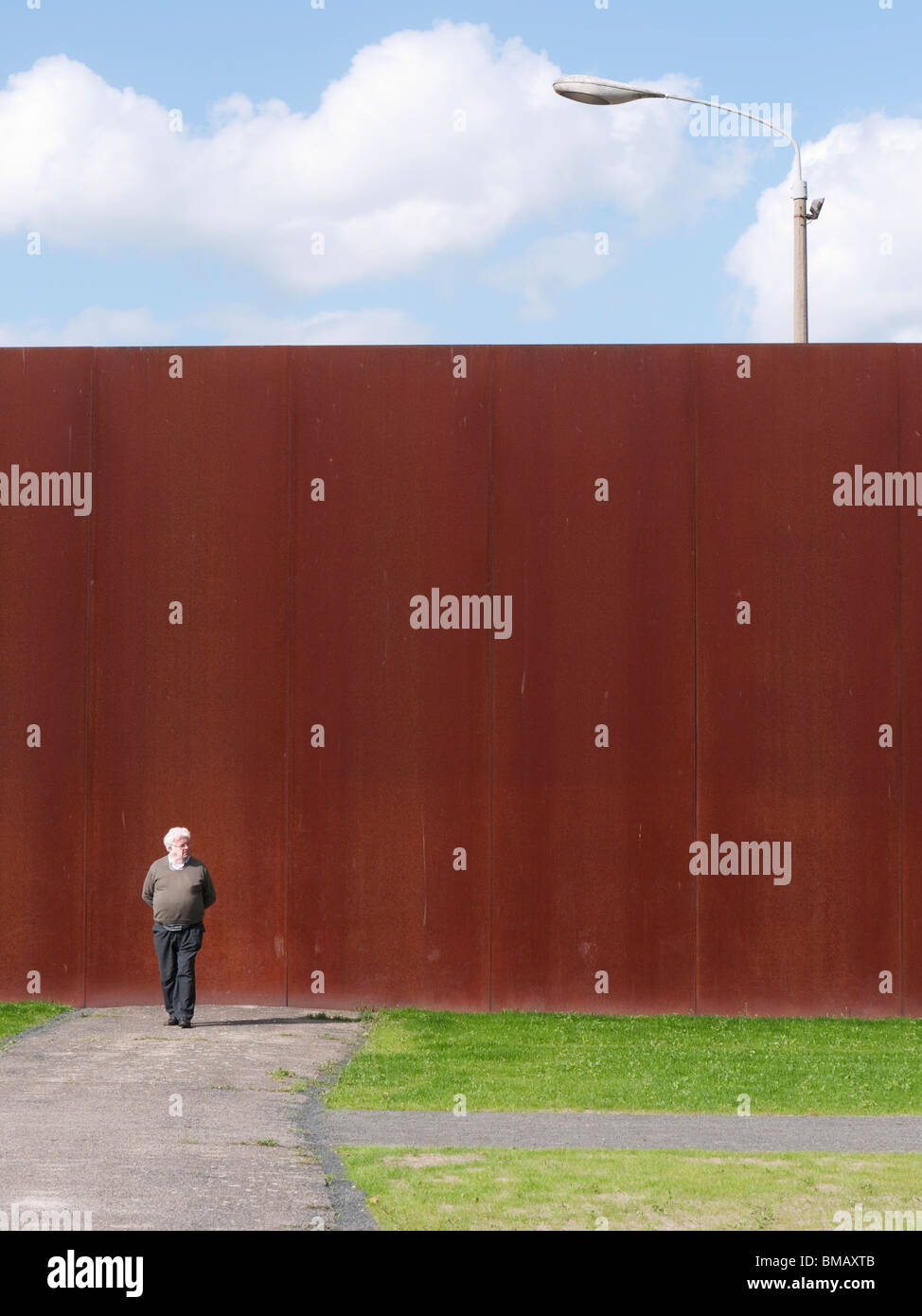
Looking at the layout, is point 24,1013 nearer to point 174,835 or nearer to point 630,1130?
point 174,835

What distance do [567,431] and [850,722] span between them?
13.3 ft

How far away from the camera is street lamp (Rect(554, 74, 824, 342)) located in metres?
15.5

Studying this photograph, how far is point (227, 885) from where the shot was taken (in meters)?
15.7

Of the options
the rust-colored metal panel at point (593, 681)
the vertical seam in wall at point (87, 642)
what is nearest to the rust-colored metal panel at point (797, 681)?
the rust-colored metal panel at point (593, 681)

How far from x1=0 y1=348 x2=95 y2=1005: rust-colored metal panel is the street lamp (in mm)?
5598

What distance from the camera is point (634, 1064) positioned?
12508mm

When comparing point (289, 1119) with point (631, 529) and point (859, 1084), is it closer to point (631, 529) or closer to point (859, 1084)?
point (859, 1084)

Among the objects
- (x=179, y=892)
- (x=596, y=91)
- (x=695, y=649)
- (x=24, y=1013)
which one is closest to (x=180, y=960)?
(x=179, y=892)

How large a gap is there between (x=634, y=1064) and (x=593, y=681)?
14.4ft

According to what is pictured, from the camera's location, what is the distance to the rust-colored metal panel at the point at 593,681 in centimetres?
1560

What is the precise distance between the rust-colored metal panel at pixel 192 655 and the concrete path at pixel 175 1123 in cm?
81

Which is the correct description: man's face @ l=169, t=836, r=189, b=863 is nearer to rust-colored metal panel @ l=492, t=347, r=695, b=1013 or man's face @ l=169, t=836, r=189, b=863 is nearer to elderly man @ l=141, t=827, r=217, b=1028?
elderly man @ l=141, t=827, r=217, b=1028

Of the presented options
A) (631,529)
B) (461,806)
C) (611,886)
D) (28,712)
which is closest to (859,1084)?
(611,886)

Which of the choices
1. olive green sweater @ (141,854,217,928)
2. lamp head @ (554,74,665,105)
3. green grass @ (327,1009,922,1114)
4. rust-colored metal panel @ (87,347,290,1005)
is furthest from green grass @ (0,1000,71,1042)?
lamp head @ (554,74,665,105)
